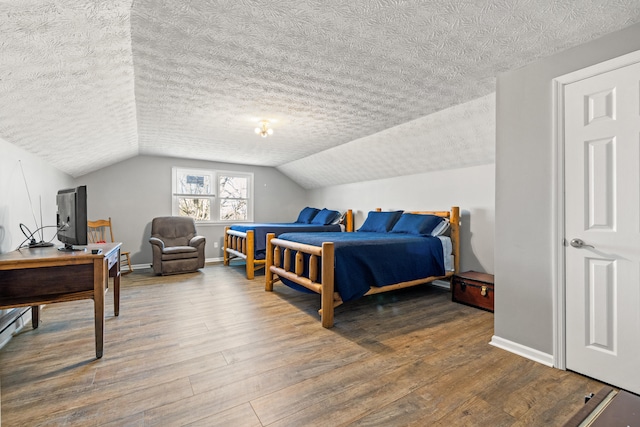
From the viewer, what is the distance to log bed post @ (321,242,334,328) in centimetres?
265

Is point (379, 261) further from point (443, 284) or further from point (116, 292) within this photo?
point (116, 292)

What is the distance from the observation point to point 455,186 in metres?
4.14

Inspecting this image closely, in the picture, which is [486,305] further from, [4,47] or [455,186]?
[4,47]

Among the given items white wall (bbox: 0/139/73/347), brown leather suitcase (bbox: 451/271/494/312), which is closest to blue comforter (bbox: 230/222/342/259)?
white wall (bbox: 0/139/73/347)

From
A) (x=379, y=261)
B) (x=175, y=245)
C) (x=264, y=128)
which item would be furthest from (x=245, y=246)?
(x=379, y=261)

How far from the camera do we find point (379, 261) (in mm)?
3070

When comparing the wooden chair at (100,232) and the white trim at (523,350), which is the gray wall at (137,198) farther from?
the white trim at (523,350)

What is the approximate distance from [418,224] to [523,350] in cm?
202

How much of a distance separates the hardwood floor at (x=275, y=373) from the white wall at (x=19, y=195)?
0.77 meters

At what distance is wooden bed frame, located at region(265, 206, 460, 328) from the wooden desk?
1.67 metres

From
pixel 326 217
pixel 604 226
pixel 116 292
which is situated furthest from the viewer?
pixel 326 217

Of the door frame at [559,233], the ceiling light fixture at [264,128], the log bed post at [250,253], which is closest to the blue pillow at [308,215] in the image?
the log bed post at [250,253]

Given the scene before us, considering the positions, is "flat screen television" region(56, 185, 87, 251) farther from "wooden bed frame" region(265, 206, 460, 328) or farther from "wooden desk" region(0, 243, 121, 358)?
"wooden bed frame" region(265, 206, 460, 328)

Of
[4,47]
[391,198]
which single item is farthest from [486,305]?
[4,47]
